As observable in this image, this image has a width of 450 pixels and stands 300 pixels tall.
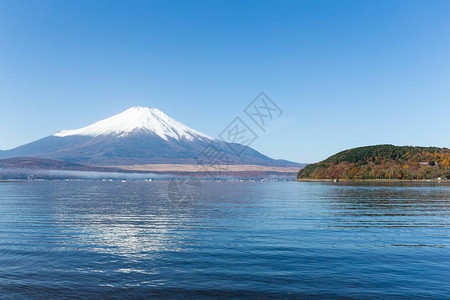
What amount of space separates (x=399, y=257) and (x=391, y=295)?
8.56m

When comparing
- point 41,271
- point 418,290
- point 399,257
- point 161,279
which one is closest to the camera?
point 418,290

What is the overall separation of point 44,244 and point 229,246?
14782mm


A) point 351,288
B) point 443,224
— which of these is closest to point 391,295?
point 351,288

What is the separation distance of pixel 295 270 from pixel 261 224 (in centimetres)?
1891

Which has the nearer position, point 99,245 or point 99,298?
point 99,298

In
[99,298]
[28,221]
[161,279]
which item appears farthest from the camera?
[28,221]

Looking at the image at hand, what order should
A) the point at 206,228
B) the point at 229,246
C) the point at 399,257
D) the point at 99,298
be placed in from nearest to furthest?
the point at 99,298 < the point at 399,257 < the point at 229,246 < the point at 206,228

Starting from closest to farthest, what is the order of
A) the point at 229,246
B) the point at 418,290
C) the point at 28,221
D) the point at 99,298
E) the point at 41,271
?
the point at 99,298, the point at 418,290, the point at 41,271, the point at 229,246, the point at 28,221

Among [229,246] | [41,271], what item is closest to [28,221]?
[41,271]

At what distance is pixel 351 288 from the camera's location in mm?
17234

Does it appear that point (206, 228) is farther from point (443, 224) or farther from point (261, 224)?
point (443, 224)

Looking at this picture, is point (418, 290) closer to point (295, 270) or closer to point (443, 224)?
point (295, 270)

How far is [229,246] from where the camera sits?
26.9 m

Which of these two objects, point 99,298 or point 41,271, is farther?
point 41,271
